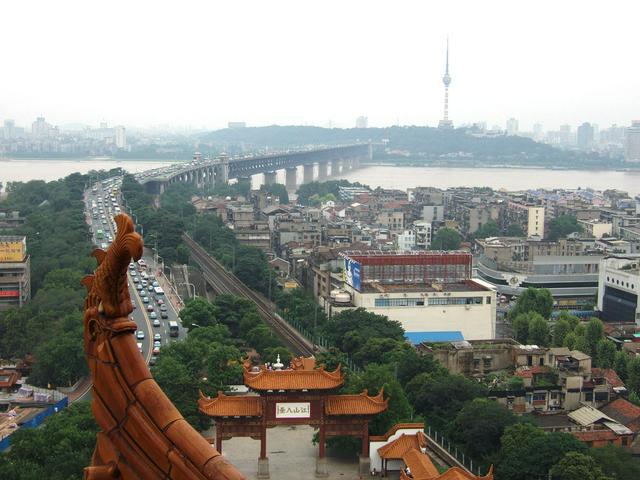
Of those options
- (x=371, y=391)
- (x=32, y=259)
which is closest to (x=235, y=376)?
(x=371, y=391)

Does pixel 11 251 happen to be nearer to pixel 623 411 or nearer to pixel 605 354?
pixel 605 354

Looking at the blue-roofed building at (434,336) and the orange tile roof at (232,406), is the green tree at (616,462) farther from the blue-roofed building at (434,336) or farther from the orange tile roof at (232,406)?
the blue-roofed building at (434,336)

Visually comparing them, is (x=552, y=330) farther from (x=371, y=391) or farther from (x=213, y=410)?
(x=213, y=410)

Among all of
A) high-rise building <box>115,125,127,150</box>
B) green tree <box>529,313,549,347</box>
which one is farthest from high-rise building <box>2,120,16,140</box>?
green tree <box>529,313,549,347</box>

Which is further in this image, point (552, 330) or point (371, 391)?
point (552, 330)

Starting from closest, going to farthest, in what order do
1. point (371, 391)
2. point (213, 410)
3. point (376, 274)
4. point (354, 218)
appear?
1. point (213, 410)
2. point (371, 391)
3. point (376, 274)
4. point (354, 218)

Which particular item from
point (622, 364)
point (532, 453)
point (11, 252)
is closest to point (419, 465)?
point (532, 453)

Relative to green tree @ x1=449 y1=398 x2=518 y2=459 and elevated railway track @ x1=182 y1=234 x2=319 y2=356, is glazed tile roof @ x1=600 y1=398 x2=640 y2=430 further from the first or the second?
elevated railway track @ x1=182 y1=234 x2=319 y2=356
